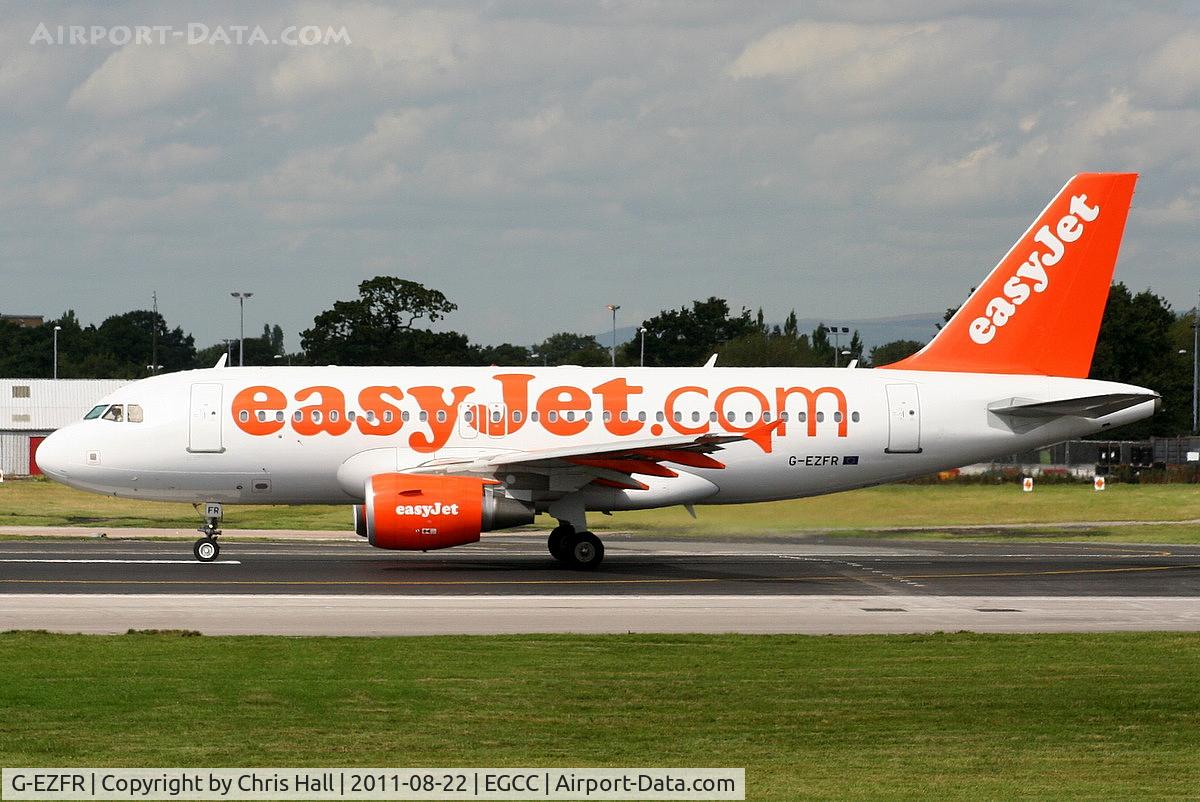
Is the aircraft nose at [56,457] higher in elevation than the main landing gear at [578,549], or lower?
higher

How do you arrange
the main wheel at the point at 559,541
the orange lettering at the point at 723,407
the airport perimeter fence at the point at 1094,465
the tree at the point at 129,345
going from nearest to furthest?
the main wheel at the point at 559,541 → the orange lettering at the point at 723,407 → the airport perimeter fence at the point at 1094,465 → the tree at the point at 129,345

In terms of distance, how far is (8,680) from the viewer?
16453mm

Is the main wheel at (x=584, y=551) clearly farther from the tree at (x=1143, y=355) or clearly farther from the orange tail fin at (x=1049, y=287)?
the tree at (x=1143, y=355)

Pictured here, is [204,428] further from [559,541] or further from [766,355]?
[766,355]

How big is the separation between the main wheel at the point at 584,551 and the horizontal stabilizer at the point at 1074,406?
31.4 feet

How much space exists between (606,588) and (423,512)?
148 inches

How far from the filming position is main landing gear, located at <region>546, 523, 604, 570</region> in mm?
30781

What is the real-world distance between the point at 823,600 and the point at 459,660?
30.0ft

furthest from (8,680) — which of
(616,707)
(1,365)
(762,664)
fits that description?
(1,365)

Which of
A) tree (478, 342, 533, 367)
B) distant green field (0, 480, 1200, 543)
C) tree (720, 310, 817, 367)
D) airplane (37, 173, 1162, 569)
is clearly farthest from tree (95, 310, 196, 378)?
airplane (37, 173, 1162, 569)

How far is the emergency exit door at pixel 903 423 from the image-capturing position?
32.9 metres

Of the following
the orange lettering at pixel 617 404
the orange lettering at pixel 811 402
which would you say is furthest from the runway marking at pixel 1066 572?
the orange lettering at pixel 617 404

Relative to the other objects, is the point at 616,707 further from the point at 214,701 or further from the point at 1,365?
the point at 1,365

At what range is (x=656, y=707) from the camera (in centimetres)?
1541
